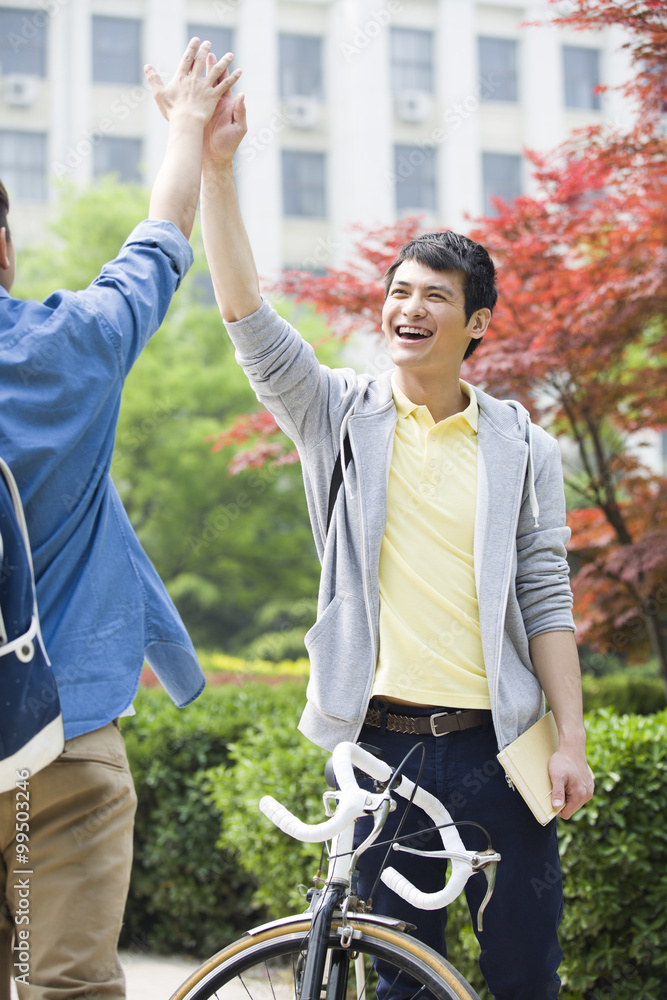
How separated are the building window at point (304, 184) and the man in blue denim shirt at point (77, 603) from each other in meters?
20.7

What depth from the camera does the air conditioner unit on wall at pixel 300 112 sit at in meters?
21.3

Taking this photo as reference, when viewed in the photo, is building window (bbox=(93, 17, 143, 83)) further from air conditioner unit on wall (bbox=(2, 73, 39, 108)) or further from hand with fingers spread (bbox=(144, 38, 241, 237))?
hand with fingers spread (bbox=(144, 38, 241, 237))

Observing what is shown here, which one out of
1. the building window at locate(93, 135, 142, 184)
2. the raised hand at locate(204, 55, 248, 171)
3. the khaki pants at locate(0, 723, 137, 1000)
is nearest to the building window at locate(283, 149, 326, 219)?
the building window at locate(93, 135, 142, 184)

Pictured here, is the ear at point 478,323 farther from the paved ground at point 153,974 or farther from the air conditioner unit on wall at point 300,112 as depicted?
the air conditioner unit on wall at point 300,112

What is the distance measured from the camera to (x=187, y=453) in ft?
43.0

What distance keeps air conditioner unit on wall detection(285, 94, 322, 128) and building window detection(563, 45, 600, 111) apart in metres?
6.08

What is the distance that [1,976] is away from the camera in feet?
5.10

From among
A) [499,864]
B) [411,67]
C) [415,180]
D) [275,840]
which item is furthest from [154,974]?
[411,67]

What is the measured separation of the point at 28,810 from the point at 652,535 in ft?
12.4

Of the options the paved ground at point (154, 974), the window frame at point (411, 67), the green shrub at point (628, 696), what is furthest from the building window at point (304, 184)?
the paved ground at point (154, 974)

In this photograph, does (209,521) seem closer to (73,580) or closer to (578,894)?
(578,894)

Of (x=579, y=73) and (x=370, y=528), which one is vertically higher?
(x=579, y=73)

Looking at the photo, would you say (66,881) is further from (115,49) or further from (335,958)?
(115,49)

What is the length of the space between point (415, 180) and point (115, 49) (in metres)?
7.07
